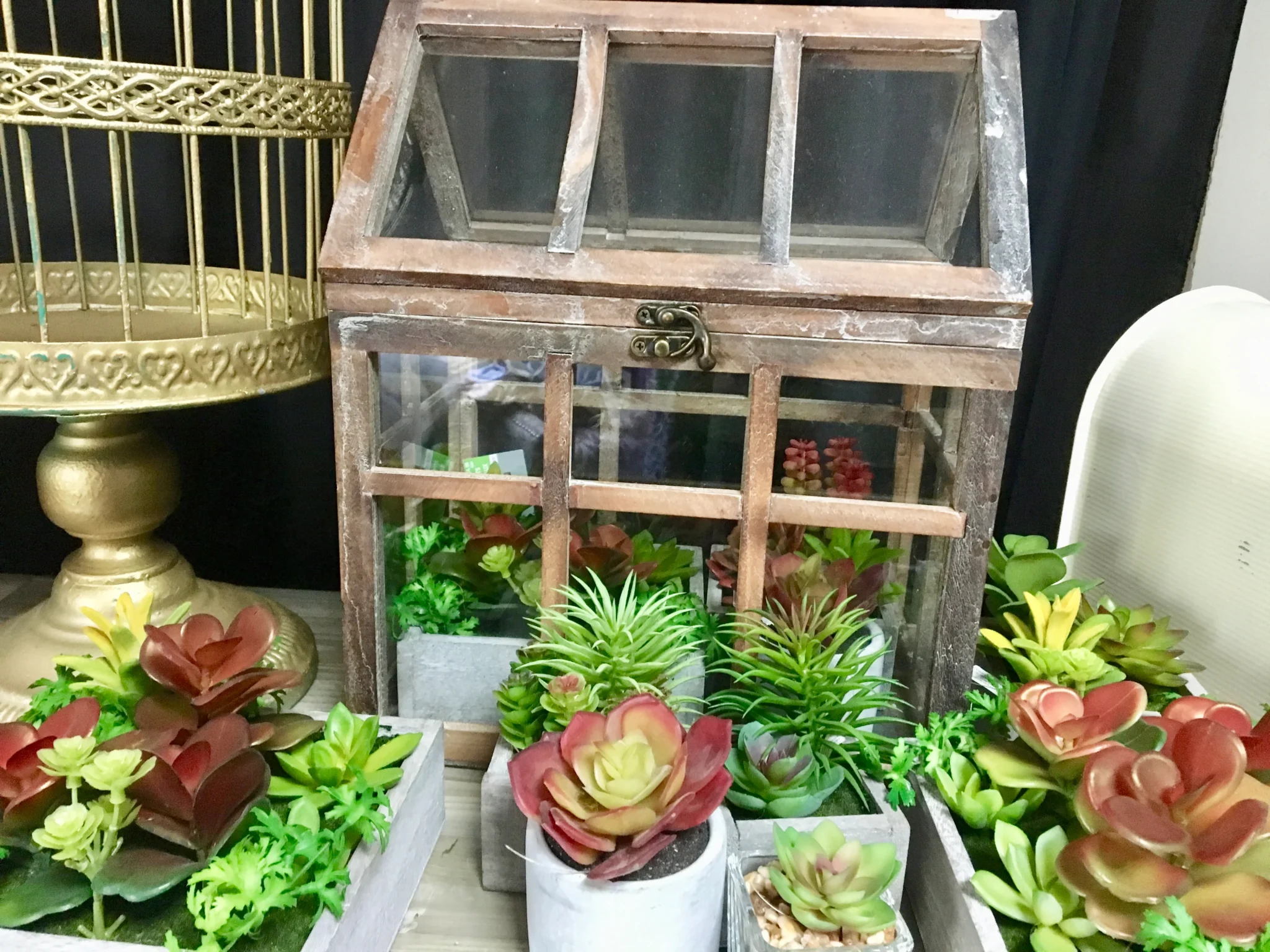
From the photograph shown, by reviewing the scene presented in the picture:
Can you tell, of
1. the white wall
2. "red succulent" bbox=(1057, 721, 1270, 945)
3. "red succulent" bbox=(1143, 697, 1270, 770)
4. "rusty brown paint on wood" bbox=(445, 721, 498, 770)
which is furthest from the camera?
the white wall

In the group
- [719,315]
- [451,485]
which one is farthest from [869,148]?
[451,485]

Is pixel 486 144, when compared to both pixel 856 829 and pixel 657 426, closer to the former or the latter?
pixel 657 426

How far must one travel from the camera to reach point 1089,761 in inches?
25.3

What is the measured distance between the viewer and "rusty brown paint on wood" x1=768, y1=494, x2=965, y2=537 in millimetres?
786

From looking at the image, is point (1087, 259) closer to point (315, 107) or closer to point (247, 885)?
point (315, 107)

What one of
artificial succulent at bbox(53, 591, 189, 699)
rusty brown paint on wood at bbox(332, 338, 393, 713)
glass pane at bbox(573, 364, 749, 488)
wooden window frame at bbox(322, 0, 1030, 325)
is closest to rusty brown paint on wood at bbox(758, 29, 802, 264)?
wooden window frame at bbox(322, 0, 1030, 325)

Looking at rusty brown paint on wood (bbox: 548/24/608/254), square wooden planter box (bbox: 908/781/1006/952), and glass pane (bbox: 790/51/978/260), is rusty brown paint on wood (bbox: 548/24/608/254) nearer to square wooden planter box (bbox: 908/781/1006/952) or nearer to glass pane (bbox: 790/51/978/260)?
glass pane (bbox: 790/51/978/260)

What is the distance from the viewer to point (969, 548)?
79cm

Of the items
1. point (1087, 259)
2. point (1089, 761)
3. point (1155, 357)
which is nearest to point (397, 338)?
point (1089, 761)

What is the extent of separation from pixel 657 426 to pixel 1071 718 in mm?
384

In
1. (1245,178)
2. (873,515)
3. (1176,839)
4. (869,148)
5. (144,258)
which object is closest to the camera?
(1176,839)

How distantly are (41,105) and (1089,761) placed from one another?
895 millimetres

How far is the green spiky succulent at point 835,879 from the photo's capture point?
0.61m

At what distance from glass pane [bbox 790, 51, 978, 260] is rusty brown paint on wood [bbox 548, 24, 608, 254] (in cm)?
18
